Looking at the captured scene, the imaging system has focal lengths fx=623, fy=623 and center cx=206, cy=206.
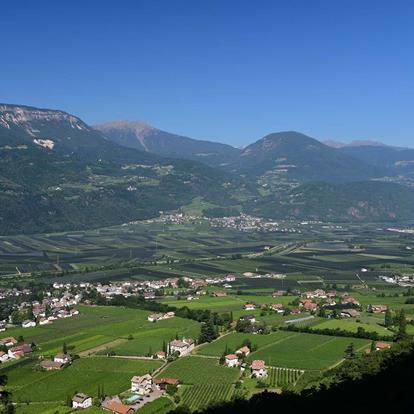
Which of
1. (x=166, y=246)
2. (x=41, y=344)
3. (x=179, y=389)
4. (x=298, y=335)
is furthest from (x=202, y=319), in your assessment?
(x=166, y=246)

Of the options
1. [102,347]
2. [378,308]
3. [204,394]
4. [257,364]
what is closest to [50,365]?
[102,347]

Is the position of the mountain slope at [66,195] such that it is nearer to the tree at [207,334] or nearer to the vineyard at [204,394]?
the tree at [207,334]

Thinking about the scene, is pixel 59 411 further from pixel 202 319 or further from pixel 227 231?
pixel 227 231

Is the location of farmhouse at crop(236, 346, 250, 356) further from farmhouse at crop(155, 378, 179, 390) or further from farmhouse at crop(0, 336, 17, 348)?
farmhouse at crop(0, 336, 17, 348)

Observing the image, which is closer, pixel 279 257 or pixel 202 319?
pixel 202 319

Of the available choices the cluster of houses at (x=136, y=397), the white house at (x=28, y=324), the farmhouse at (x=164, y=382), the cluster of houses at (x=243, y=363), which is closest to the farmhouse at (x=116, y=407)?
the cluster of houses at (x=136, y=397)

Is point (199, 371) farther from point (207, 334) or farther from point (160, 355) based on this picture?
point (207, 334)

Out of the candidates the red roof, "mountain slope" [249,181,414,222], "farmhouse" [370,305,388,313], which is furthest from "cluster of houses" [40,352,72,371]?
"mountain slope" [249,181,414,222]
